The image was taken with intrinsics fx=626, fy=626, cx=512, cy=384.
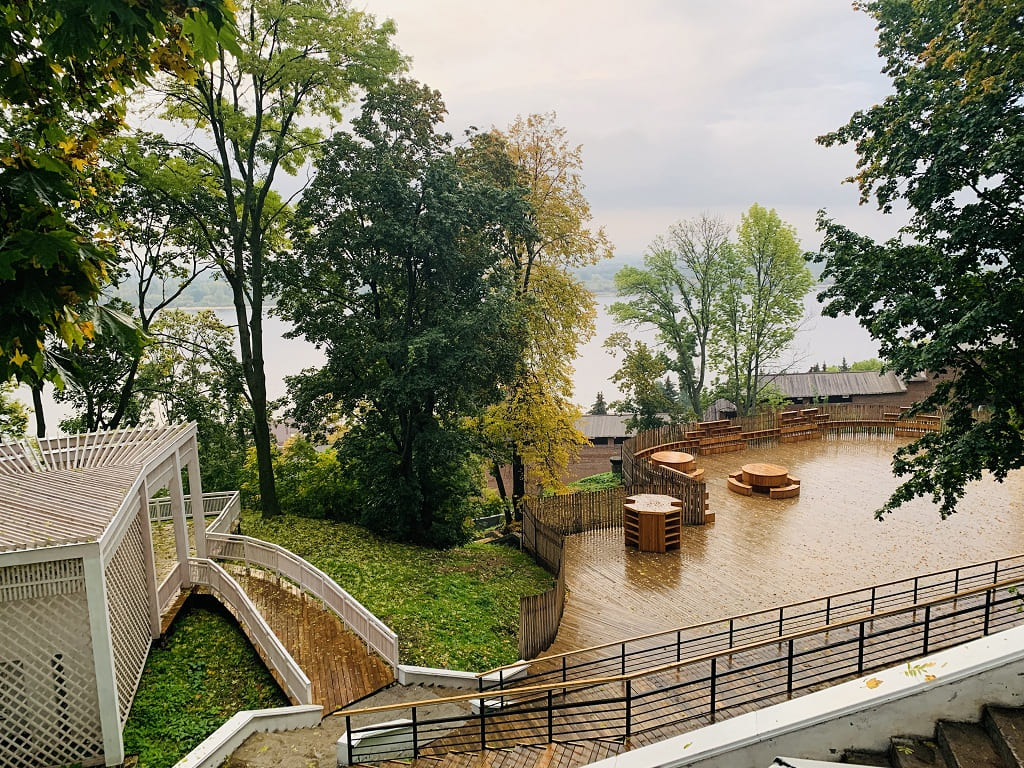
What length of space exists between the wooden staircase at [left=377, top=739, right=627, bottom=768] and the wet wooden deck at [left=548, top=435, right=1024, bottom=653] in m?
4.00

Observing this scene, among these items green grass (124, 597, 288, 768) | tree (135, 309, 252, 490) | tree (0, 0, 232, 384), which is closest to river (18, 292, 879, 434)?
tree (135, 309, 252, 490)

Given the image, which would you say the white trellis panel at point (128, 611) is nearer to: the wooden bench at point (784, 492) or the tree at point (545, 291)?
the tree at point (545, 291)

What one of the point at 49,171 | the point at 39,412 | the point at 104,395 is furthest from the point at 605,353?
the point at 49,171

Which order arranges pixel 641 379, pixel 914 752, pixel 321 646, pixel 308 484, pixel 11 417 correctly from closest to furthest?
pixel 914 752
pixel 321 646
pixel 308 484
pixel 11 417
pixel 641 379

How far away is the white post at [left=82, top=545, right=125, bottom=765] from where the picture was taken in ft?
24.7

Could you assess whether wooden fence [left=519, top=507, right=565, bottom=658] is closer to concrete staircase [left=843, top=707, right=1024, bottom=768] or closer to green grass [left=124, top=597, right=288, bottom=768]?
green grass [left=124, top=597, right=288, bottom=768]

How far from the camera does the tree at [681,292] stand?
3519 centimetres

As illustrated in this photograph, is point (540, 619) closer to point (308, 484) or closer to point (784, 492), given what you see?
point (784, 492)

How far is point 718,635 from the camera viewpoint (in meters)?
9.81

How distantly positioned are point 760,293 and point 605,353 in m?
9.18

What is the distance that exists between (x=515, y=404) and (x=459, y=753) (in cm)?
1499

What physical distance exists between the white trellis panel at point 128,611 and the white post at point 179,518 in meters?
1.64

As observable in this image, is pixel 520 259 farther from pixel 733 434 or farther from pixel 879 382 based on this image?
pixel 879 382

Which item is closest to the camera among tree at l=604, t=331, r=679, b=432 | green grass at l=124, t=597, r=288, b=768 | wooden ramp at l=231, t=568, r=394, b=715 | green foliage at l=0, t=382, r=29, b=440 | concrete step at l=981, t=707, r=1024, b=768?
concrete step at l=981, t=707, r=1024, b=768
